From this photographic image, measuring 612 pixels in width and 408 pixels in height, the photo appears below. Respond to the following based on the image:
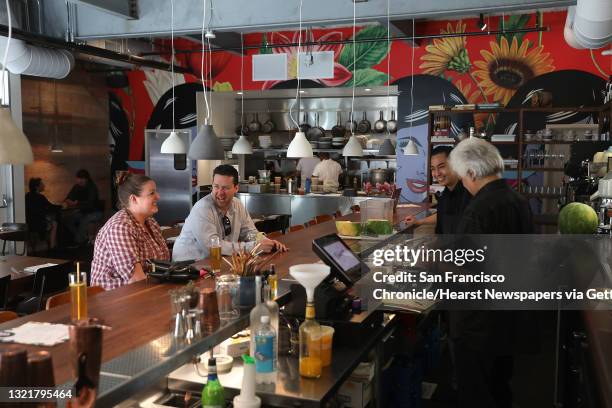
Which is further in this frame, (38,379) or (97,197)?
(97,197)

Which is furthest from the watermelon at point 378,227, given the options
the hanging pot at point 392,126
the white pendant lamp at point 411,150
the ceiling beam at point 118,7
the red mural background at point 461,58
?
the hanging pot at point 392,126

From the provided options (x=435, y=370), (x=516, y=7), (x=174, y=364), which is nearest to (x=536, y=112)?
(x=516, y=7)

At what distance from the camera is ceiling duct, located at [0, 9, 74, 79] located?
8141 mm

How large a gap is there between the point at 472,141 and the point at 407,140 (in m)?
7.99

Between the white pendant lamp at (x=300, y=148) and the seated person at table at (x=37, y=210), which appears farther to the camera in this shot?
the seated person at table at (x=37, y=210)

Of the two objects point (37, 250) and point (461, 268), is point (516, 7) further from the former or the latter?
point (37, 250)

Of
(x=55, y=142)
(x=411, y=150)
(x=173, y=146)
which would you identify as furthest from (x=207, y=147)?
(x=55, y=142)

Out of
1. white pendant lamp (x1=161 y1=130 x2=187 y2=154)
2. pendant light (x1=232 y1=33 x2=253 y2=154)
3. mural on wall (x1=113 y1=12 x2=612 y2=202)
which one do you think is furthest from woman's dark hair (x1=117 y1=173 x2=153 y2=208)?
mural on wall (x1=113 y1=12 x2=612 y2=202)

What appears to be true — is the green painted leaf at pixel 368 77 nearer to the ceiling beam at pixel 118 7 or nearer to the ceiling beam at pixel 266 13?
the ceiling beam at pixel 266 13

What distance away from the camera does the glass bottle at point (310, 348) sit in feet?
8.20

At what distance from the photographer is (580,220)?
13.4ft

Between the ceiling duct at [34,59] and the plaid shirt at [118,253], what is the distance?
5144 mm

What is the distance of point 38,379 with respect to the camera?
56.9 inches

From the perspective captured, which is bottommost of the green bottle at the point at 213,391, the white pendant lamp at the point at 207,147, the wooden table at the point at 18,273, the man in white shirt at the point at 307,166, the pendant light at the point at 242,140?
the wooden table at the point at 18,273
